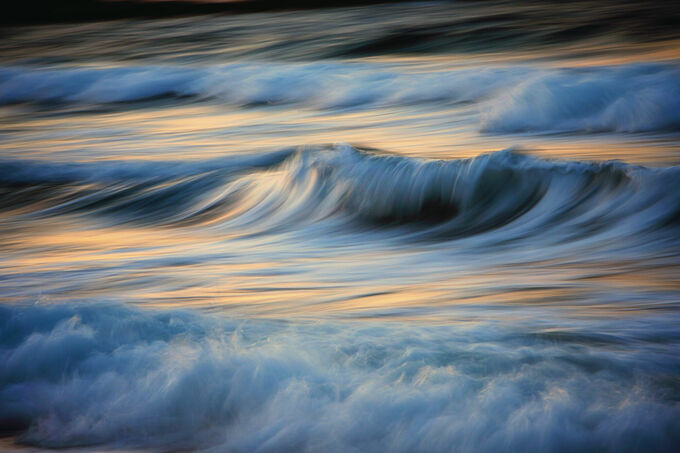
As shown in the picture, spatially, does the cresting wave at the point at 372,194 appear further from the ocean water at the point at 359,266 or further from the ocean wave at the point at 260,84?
the ocean wave at the point at 260,84

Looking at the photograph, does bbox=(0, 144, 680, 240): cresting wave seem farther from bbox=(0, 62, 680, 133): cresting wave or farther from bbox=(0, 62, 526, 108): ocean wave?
bbox=(0, 62, 526, 108): ocean wave

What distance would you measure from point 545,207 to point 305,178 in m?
2.20

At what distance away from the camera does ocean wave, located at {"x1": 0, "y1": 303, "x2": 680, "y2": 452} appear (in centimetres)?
261

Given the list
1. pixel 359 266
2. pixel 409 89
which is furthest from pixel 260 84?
pixel 359 266

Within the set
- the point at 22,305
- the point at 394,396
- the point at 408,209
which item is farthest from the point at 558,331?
the point at 408,209

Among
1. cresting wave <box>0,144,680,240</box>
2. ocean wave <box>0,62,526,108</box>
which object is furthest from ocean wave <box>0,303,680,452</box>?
ocean wave <box>0,62,526,108</box>

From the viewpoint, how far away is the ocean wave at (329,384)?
2.61m

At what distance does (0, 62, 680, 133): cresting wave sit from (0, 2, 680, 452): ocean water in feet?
0.21

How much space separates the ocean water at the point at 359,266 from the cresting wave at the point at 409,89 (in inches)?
2.5

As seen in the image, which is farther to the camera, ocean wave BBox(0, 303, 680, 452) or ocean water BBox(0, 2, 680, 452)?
ocean water BBox(0, 2, 680, 452)

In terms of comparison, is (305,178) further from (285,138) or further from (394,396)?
(394,396)

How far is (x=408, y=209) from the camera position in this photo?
622 centimetres

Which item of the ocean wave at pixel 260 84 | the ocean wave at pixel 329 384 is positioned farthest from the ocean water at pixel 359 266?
the ocean wave at pixel 260 84

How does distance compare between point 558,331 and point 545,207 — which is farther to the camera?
point 545,207
